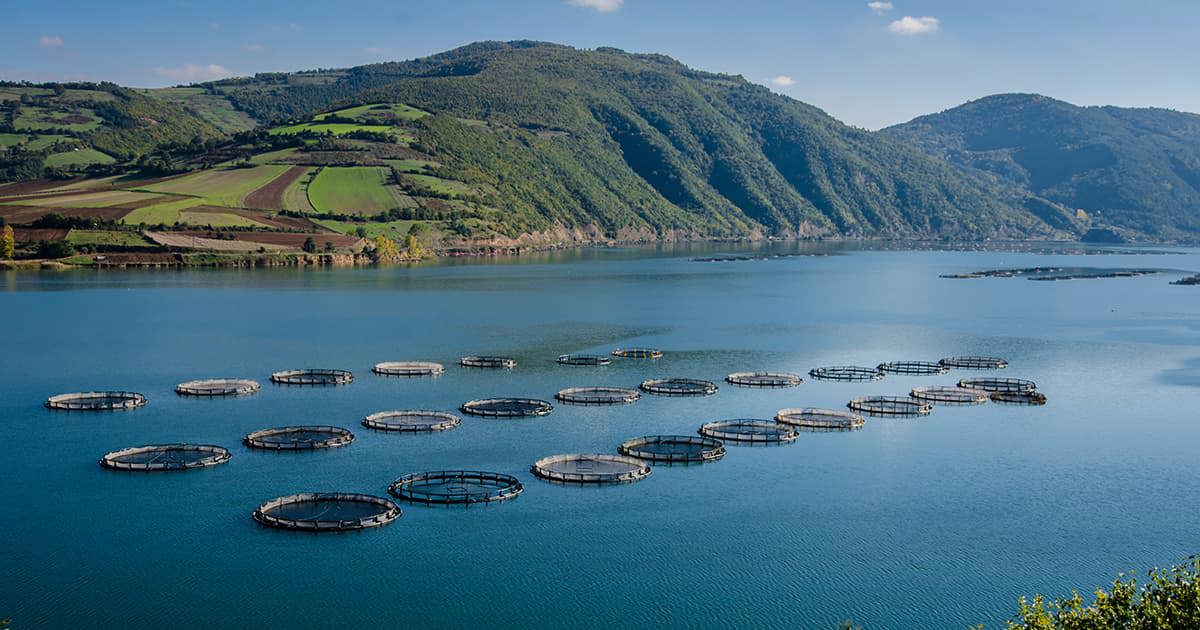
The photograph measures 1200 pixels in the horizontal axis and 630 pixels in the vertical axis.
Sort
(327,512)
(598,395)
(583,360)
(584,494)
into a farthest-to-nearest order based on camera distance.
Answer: (583,360) → (598,395) → (584,494) → (327,512)

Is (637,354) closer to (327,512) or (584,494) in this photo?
(584,494)

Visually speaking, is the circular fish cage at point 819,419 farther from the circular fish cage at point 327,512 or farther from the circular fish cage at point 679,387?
the circular fish cage at point 327,512

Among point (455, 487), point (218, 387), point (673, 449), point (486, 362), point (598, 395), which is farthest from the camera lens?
point (486, 362)

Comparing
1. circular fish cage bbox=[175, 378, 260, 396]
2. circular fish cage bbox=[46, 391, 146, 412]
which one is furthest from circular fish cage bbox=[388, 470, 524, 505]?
circular fish cage bbox=[46, 391, 146, 412]

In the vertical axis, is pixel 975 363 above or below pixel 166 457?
above

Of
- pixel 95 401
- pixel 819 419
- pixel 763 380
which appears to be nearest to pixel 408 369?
pixel 95 401

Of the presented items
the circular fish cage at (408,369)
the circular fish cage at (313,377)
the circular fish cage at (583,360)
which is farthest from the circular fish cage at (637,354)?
the circular fish cage at (313,377)

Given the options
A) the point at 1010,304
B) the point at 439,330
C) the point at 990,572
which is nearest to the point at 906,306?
the point at 1010,304
